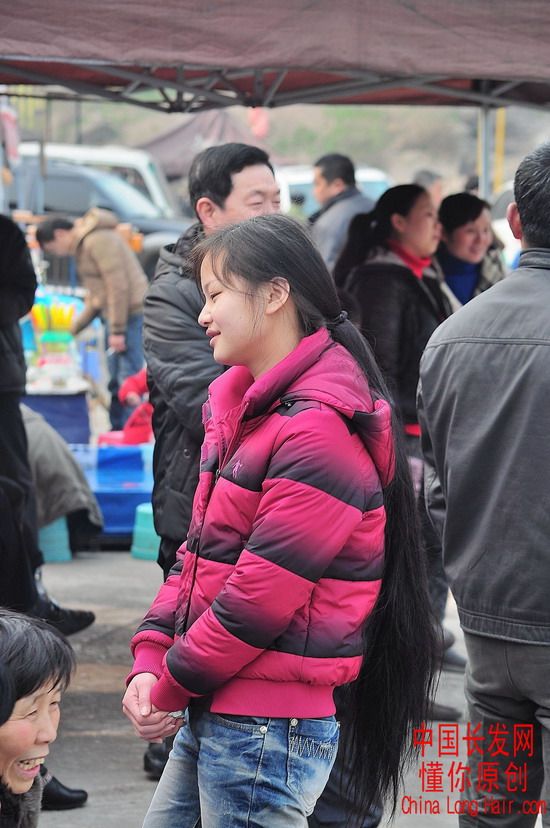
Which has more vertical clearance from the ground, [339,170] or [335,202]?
[339,170]

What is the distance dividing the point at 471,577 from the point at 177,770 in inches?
30.2

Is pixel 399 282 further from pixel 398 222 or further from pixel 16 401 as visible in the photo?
pixel 16 401

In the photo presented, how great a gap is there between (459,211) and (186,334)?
2571 mm

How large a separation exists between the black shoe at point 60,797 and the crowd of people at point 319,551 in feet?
3.22

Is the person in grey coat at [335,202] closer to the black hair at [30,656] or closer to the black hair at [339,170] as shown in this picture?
the black hair at [339,170]

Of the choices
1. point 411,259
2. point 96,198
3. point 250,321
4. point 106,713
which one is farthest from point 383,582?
point 96,198

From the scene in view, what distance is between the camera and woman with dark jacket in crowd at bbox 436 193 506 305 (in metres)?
5.71

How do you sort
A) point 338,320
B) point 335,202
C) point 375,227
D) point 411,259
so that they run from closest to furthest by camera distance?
point 338,320
point 411,259
point 375,227
point 335,202

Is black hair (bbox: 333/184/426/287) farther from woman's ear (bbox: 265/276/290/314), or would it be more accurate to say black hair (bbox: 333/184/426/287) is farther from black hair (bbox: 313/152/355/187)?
black hair (bbox: 313/152/355/187)

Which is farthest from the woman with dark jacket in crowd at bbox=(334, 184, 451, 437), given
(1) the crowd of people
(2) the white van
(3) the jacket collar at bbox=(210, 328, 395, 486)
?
(2) the white van

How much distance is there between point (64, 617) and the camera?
5.29m

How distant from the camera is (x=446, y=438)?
2.78m

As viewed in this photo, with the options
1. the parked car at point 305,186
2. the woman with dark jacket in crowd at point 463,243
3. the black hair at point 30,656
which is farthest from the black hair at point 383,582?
the parked car at point 305,186

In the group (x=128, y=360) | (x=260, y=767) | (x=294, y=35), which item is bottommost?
(x=128, y=360)
